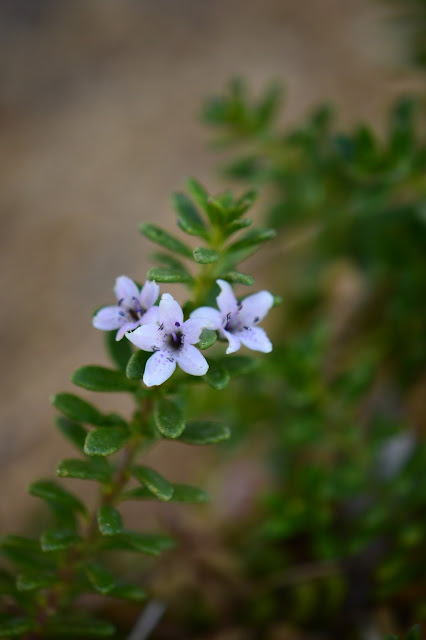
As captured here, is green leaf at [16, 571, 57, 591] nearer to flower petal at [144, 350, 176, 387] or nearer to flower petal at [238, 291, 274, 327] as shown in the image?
flower petal at [144, 350, 176, 387]

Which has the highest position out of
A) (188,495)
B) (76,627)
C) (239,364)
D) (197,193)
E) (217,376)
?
(197,193)

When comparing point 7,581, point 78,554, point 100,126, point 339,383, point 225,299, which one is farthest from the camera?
point 100,126

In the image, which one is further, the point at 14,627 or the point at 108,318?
the point at 14,627

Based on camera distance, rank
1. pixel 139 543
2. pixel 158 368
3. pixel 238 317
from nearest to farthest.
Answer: pixel 158 368 → pixel 238 317 → pixel 139 543

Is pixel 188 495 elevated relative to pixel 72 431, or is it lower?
lower

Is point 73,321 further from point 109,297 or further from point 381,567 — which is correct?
point 381,567

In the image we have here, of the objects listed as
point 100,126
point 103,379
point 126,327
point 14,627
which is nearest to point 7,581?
point 14,627

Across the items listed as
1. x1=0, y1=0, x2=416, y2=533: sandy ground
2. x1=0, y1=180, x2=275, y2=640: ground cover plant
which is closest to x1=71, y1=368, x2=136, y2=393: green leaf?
x1=0, y1=180, x2=275, y2=640: ground cover plant

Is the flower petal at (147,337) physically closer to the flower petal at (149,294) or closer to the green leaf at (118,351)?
the flower petal at (149,294)

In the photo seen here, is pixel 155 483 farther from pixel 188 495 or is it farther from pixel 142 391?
pixel 142 391
